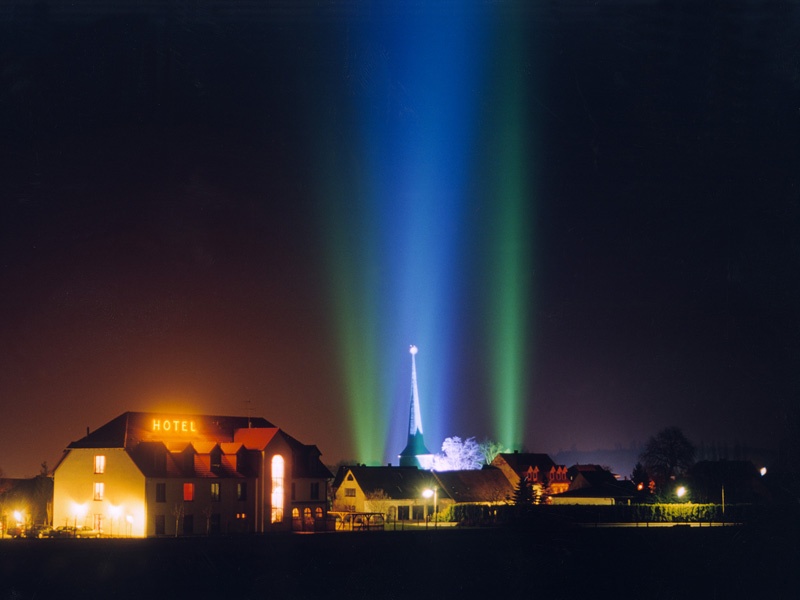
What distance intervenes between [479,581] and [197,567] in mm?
14530

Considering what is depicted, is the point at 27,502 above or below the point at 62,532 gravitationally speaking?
above

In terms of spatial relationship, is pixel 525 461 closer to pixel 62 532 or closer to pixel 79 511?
pixel 79 511

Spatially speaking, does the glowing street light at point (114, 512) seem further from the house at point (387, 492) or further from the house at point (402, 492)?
the house at point (387, 492)

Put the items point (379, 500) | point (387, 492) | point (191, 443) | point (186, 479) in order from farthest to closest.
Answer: point (387, 492) → point (379, 500) → point (191, 443) → point (186, 479)

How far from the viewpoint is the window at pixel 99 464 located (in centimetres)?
8381

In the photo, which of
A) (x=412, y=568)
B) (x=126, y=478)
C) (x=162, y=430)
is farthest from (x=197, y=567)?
(x=162, y=430)

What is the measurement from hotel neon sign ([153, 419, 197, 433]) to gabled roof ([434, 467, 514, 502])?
3843 cm

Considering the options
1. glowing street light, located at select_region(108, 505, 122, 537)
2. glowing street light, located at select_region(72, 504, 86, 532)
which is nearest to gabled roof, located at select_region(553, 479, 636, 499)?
glowing street light, located at select_region(108, 505, 122, 537)

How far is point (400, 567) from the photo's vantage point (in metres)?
61.6

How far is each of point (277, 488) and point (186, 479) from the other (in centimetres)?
938

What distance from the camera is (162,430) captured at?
89.9 m

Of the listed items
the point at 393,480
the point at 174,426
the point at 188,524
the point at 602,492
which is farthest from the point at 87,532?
the point at 602,492

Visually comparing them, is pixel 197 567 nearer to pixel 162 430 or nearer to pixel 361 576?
pixel 361 576

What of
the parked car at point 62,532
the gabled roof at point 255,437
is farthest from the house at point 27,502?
the gabled roof at point 255,437
